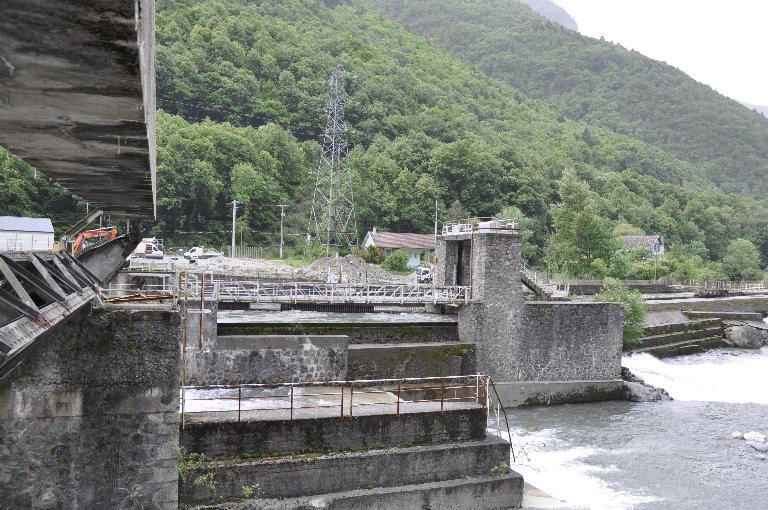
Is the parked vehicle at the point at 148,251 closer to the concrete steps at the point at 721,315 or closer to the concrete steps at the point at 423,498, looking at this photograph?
the concrete steps at the point at 423,498

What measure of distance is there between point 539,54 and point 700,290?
417 feet

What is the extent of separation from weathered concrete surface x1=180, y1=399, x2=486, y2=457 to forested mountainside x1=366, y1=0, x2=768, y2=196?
13598cm

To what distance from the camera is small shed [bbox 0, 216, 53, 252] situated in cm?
3353

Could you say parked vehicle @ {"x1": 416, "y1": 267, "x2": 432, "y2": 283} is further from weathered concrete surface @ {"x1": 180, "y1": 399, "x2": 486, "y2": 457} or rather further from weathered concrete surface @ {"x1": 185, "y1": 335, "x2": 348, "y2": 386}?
weathered concrete surface @ {"x1": 180, "y1": 399, "x2": 486, "y2": 457}

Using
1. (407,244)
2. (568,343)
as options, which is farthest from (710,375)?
(407,244)

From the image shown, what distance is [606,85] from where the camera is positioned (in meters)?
158

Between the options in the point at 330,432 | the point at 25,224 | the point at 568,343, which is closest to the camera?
the point at 330,432

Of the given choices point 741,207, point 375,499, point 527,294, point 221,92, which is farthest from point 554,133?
point 375,499

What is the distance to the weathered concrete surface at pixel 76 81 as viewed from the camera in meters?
2.70

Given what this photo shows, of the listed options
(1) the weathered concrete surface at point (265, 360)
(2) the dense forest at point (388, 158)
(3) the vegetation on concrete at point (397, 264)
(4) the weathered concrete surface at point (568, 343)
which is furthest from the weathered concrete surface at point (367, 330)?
(2) the dense forest at point (388, 158)

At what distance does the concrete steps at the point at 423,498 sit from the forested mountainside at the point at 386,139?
43.1m

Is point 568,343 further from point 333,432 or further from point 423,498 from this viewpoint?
point 333,432

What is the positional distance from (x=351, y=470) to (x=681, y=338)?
2913 cm

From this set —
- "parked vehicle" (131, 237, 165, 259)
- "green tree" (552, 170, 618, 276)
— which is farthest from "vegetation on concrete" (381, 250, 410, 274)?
"parked vehicle" (131, 237, 165, 259)
